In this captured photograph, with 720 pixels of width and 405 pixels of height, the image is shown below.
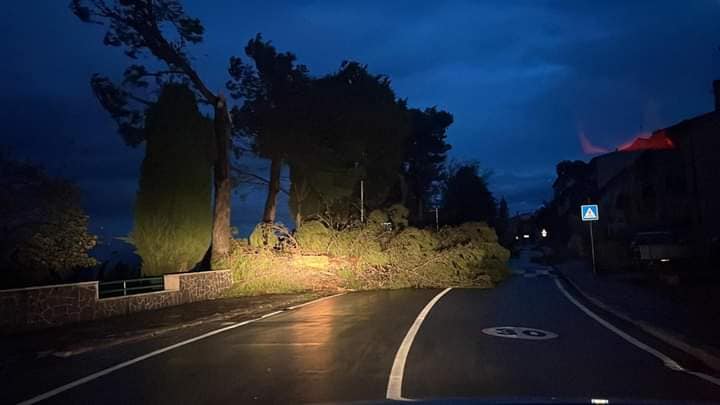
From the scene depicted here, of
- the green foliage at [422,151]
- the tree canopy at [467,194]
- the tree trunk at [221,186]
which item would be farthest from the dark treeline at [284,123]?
the tree canopy at [467,194]

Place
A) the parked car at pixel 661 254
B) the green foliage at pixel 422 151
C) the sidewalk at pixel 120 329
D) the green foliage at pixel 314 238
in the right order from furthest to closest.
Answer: the green foliage at pixel 422 151, the green foliage at pixel 314 238, the parked car at pixel 661 254, the sidewalk at pixel 120 329

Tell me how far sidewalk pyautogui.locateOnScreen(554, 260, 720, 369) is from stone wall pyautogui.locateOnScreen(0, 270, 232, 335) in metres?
12.3

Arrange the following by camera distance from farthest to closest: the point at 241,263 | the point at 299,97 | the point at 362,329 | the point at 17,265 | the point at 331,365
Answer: the point at 299,97 < the point at 241,263 < the point at 17,265 < the point at 362,329 < the point at 331,365

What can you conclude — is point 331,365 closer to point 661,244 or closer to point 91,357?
point 91,357

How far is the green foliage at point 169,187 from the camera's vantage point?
77.0 ft

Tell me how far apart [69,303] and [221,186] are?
12.0 meters

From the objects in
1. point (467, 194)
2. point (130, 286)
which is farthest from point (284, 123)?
point (467, 194)

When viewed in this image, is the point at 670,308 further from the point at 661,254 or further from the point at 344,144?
the point at 344,144

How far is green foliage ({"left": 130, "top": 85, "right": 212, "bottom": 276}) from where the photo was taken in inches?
924

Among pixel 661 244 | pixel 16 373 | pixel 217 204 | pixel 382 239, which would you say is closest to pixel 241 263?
pixel 217 204

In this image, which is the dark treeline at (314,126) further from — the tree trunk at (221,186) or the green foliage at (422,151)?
the green foliage at (422,151)

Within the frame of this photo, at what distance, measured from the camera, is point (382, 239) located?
27.5 metres

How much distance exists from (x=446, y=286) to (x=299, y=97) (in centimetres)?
1145

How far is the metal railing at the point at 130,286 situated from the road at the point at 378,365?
14.6ft
